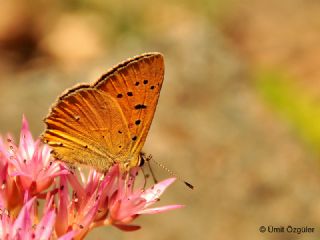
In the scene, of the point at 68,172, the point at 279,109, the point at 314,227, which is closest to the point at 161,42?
the point at 279,109

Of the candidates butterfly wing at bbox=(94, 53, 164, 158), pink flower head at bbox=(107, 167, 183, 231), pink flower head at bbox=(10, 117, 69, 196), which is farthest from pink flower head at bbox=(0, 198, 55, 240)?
butterfly wing at bbox=(94, 53, 164, 158)

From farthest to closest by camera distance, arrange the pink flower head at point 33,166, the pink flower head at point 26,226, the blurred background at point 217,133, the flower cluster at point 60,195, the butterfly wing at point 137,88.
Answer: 1. the blurred background at point 217,133
2. the butterfly wing at point 137,88
3. the pink flower head at point 33,166
4. the flower cluster at point 60,195
5. the pink flower head at point 26,226

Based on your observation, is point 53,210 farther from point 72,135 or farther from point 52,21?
point 52,21

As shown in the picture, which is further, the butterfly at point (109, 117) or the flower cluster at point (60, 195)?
the butterfly at point (109, 117)

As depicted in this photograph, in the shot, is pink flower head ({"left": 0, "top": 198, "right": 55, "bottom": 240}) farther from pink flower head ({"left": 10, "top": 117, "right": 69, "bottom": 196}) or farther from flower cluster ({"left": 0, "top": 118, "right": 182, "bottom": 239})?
pink flower head ({"left": 10, "top": 117, "right": 69, "bottom": 196})

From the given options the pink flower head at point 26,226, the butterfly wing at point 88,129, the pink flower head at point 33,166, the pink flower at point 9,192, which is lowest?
the pink flower head at point 26,226

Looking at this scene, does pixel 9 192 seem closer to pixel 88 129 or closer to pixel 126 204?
pixel 126 204

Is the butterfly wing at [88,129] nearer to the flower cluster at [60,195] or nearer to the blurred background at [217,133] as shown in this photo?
the flower cluster at [60,195]

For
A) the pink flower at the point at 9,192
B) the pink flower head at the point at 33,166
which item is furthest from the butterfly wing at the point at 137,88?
the pink flower at the point at 9,192
